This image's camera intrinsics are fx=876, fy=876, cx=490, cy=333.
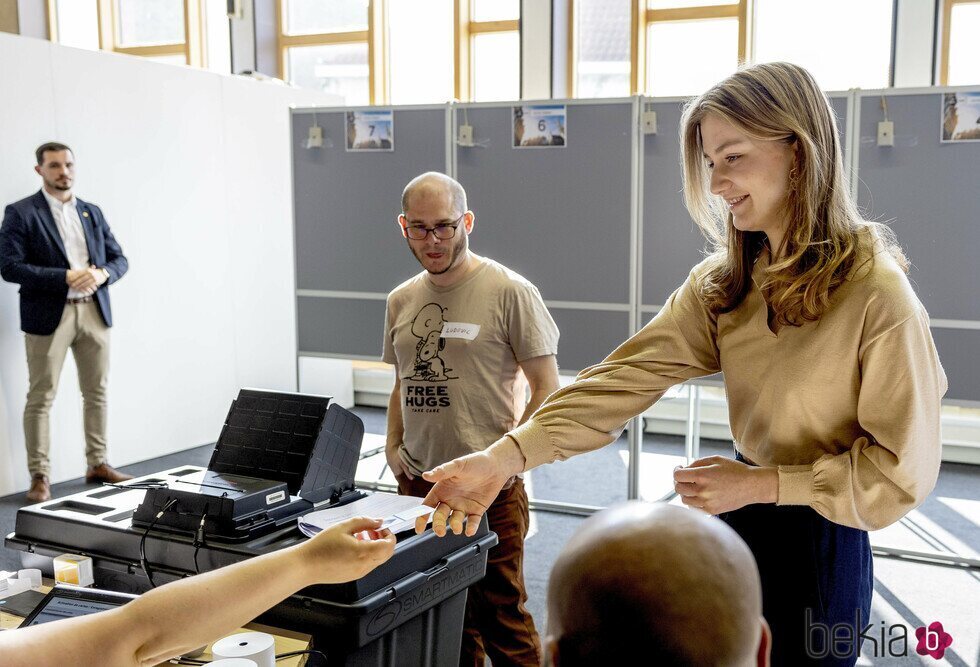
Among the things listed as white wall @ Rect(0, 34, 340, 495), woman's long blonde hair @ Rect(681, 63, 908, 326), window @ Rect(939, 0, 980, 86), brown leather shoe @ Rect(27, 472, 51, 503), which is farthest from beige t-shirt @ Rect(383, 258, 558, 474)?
window @ Rect(939, 0, 980, 86)

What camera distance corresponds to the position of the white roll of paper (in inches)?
51.8

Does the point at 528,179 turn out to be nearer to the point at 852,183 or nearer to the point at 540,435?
the point at 852,183

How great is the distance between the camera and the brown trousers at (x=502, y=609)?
2.37 m

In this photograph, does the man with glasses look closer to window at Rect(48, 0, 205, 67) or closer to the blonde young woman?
the blonde young woman

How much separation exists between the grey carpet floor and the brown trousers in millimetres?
453

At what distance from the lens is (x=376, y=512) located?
1.81 metres

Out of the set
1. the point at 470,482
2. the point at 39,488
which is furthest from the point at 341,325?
the point at 470,482

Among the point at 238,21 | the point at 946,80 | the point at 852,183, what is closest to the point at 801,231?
the point at 852,183

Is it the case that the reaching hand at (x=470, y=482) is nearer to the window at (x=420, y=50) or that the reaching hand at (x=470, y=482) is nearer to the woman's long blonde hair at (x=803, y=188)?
the woman's long blonde hair at (x=803, y=188)

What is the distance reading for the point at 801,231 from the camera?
125 cm

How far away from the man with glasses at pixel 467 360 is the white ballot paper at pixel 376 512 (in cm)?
55

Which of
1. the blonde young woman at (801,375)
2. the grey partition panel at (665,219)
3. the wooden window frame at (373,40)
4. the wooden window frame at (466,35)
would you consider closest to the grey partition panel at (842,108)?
the grey partition panel at (665,219)

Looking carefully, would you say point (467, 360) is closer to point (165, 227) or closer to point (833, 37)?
point (165, 227)

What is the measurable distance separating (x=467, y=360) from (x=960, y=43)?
4515mm
